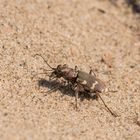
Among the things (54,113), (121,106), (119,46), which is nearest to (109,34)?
(119,46)

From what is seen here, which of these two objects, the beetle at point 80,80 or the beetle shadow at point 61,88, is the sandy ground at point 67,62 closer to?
the beetle shadow at point 61,88

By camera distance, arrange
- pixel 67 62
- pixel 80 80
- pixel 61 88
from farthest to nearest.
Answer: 1. pixel 67 62
2. pixel 61 88
3. pixel 80 80

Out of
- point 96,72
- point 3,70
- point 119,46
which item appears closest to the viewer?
point 3,70

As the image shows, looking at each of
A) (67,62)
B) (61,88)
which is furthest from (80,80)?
(67,62)

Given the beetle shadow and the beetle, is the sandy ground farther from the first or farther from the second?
the beetle

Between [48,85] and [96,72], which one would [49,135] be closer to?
[48,85]

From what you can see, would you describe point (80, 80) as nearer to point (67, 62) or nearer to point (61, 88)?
point (61, 88)
